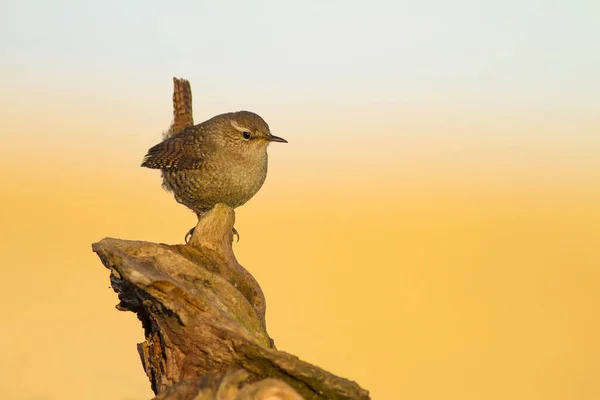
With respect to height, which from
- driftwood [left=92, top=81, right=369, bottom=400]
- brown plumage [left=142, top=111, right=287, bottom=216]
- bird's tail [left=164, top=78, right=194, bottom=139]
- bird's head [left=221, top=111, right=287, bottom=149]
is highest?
bird's tail [left=164, top=78, right=194, bottom=139]

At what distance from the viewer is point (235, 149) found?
26.3 feet

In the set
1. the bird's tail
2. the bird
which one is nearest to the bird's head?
the bird

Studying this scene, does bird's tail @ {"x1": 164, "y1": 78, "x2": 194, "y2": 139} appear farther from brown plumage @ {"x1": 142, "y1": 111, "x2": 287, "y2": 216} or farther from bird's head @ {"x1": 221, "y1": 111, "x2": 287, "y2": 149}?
bird's head @ {"x1": 221, "y1": 111, "x2": 287, "y2": 149}

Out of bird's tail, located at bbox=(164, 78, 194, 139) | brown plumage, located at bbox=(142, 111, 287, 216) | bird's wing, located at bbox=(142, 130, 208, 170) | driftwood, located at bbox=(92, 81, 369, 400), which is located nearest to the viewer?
driftwood, located at bbox=(92, 81, 369, 400)

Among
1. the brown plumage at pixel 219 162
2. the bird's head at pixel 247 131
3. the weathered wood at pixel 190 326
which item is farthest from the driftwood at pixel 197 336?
the bird's head at pixel 247 131

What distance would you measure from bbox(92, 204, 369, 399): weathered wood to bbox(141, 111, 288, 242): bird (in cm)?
269

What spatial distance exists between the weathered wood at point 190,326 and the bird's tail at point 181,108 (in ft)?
15.3

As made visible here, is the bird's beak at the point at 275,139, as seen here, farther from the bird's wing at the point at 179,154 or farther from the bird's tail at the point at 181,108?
the bird's tail at the point at 181,108

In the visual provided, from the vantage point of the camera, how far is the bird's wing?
7996mm

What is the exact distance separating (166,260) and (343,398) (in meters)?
1.64

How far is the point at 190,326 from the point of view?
4141 millimetres

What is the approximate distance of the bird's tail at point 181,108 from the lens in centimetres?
957

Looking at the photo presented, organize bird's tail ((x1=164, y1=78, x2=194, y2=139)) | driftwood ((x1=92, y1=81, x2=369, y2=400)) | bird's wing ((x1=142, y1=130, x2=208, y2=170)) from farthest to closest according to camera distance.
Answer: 1. bird's tail ((x1=164, y1=78, x2=194, y2=139))
2. bird's wing ((x1=142, y1=130, x2=208, y2=170))
3. driftwood ((x1=92, y1=81, x2=369, y2=400))

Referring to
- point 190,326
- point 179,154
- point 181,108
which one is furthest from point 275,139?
point 190,326
